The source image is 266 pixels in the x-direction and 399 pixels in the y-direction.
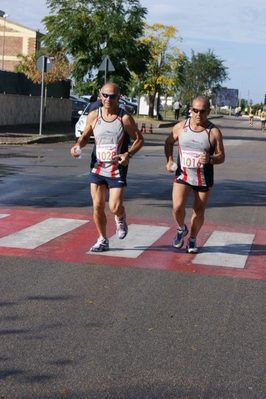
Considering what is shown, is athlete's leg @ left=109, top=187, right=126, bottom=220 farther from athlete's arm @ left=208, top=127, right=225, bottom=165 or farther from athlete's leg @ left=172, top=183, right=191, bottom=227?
athlete's arm @ left=208, top=127, right=225, bottom=165

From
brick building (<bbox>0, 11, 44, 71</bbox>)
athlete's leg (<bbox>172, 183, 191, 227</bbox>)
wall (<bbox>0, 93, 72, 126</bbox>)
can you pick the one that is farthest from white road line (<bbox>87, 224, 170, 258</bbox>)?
brick building (<bbox>0, 11, 44, 71</bbox>)

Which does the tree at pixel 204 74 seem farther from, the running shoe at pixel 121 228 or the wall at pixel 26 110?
the running shoe at pixel 121 228

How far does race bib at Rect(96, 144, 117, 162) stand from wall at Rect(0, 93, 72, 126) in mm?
23453

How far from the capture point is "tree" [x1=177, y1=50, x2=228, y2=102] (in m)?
84.7

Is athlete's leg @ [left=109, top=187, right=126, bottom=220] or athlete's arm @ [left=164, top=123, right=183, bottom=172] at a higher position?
athlete's arm @ [left=164, top=123, right=183, bottom=172]

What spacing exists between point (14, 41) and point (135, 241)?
195 feet

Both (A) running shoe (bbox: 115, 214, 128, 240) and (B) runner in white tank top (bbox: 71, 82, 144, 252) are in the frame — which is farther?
(A) running shoe (bbox: 115, 214, 128, 240)

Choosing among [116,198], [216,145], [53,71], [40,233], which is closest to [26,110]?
[53,71]

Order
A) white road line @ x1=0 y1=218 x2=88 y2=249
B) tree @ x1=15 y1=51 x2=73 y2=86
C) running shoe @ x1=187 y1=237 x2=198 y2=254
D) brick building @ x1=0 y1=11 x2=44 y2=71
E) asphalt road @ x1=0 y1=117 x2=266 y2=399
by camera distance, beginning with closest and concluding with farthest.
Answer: asphalt road @ x1=0 y1=117 x2=266 y2=399, running shoe @ x1=187 y1=237 x2=198 y2=254, white road line @ x1=0 y1=218 x2=88 y2=249, tree @ x1=15 y1=51 x2=73 y2=86, brick building @ x1=0 y1=11 x2=44 y2=71

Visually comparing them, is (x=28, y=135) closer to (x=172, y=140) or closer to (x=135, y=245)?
(x=135, y=245)

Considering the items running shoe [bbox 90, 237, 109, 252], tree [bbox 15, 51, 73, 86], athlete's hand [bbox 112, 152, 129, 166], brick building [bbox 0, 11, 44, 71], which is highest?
brick building [bbox 0, 11, 44, 71]

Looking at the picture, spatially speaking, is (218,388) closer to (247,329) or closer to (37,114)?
(247,329)

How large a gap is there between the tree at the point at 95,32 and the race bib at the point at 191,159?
2886 centimetres

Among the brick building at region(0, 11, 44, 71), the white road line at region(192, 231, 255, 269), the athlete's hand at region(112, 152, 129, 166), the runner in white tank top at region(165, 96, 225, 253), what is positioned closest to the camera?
the athlete's hand at region(112, 152, 129, 166)
